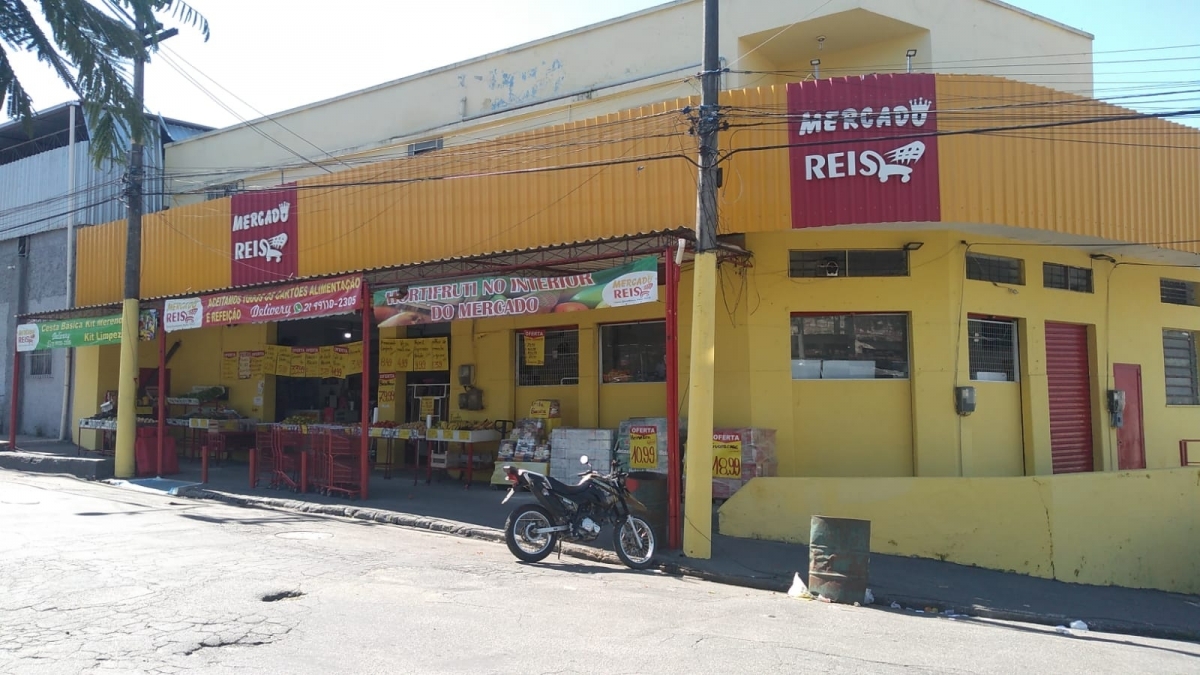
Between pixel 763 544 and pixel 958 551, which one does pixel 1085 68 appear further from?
pixel 763 544

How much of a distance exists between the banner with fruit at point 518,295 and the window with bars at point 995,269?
5666 mm

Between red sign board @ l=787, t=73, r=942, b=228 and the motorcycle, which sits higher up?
red sign board @ l=787, t=73, r=942, b=228

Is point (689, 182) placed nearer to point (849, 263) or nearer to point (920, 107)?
point (849, 263)

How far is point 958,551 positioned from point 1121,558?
9.59ft

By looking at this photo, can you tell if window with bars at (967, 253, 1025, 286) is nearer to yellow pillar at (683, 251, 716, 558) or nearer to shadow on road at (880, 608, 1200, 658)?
yellow pillar at (683, 251, 716, 558)

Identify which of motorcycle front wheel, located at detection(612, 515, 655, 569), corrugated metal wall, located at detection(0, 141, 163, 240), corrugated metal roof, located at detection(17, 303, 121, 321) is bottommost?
motorcycle front wheel, located at detection(612, 515, 655, 569)

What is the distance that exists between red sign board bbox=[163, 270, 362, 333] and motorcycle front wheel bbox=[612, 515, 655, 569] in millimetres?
6815

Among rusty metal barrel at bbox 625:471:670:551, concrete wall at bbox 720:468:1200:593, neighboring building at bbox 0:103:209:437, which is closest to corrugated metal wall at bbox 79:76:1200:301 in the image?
concrete wall at bbox 720:468:1200:593

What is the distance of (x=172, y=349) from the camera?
24.0 meters

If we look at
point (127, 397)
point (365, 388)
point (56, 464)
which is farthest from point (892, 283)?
point (56, 464)

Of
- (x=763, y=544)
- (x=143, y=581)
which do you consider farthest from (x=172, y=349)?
(x=763, y=544)

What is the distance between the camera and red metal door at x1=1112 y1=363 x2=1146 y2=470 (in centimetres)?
1579

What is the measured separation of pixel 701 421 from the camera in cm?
1058

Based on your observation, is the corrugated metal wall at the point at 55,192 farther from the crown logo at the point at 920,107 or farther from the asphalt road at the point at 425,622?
the crown logo at the point at 920,107
